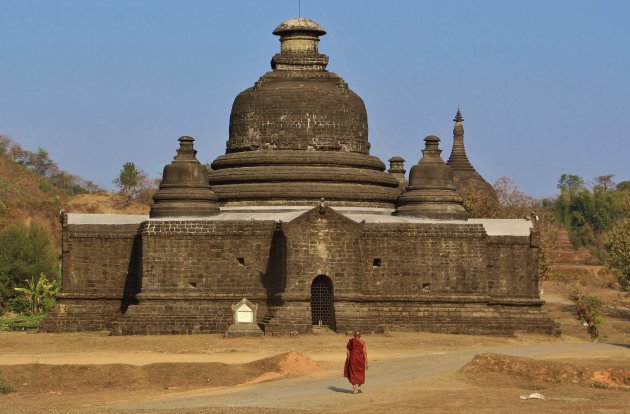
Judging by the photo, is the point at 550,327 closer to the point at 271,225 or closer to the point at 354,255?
the point at 354,255

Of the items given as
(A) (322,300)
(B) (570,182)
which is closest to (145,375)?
(A) (322,300)

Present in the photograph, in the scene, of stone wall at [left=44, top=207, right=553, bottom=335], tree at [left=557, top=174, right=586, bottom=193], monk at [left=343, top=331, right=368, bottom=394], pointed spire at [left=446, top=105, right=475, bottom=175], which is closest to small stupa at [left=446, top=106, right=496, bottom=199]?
pointed spire at [left=446, top=105, right=475, bottom=175]

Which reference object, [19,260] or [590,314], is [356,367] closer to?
[590,314]

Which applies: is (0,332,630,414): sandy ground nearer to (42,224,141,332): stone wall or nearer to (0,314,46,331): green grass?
(42,224,141,332): stone wall

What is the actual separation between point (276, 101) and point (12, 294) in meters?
15.2

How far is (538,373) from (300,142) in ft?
59.0

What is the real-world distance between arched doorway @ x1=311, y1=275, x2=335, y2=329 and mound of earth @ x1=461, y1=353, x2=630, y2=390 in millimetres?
11377

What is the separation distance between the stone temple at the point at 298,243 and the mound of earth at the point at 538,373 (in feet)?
35.6

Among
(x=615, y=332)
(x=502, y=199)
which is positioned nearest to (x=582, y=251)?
(x=502, y=199)

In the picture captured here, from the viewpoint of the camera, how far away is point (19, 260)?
54125 millimetres

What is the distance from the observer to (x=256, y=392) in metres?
27.1

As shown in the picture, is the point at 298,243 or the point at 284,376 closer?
the point at 284,376

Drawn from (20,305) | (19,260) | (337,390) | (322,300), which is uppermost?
(19,260)

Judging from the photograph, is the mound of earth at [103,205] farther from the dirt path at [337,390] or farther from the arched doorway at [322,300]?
the dirt path at [337,390]
